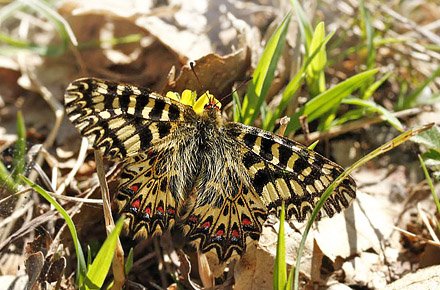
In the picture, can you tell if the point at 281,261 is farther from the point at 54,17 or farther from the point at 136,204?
the point at 54,17

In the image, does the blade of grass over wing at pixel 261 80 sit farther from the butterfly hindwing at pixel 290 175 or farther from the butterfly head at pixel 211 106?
the butterfly hindwing at pixel 290 175

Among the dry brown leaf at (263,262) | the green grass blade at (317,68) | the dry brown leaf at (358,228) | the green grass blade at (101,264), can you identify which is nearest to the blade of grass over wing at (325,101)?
the green grass blade at (317,68)

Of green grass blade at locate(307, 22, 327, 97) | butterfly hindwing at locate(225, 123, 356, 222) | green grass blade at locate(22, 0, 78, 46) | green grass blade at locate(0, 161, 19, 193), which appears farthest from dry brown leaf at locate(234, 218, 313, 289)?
green grass blade at locate(22, 0, 78, 46)

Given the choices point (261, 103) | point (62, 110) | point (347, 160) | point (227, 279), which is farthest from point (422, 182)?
point (62, 110)

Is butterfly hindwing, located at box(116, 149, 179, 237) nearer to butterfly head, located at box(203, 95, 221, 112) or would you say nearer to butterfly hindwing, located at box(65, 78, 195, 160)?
butterfly hindwing, located at box(65, 78, 195, 160)

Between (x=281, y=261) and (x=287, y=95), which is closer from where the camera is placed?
(x=281, y=261)

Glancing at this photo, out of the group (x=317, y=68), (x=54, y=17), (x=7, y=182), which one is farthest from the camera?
(x=54, y=17)

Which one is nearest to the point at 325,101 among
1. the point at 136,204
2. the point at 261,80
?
the point at 261,80
